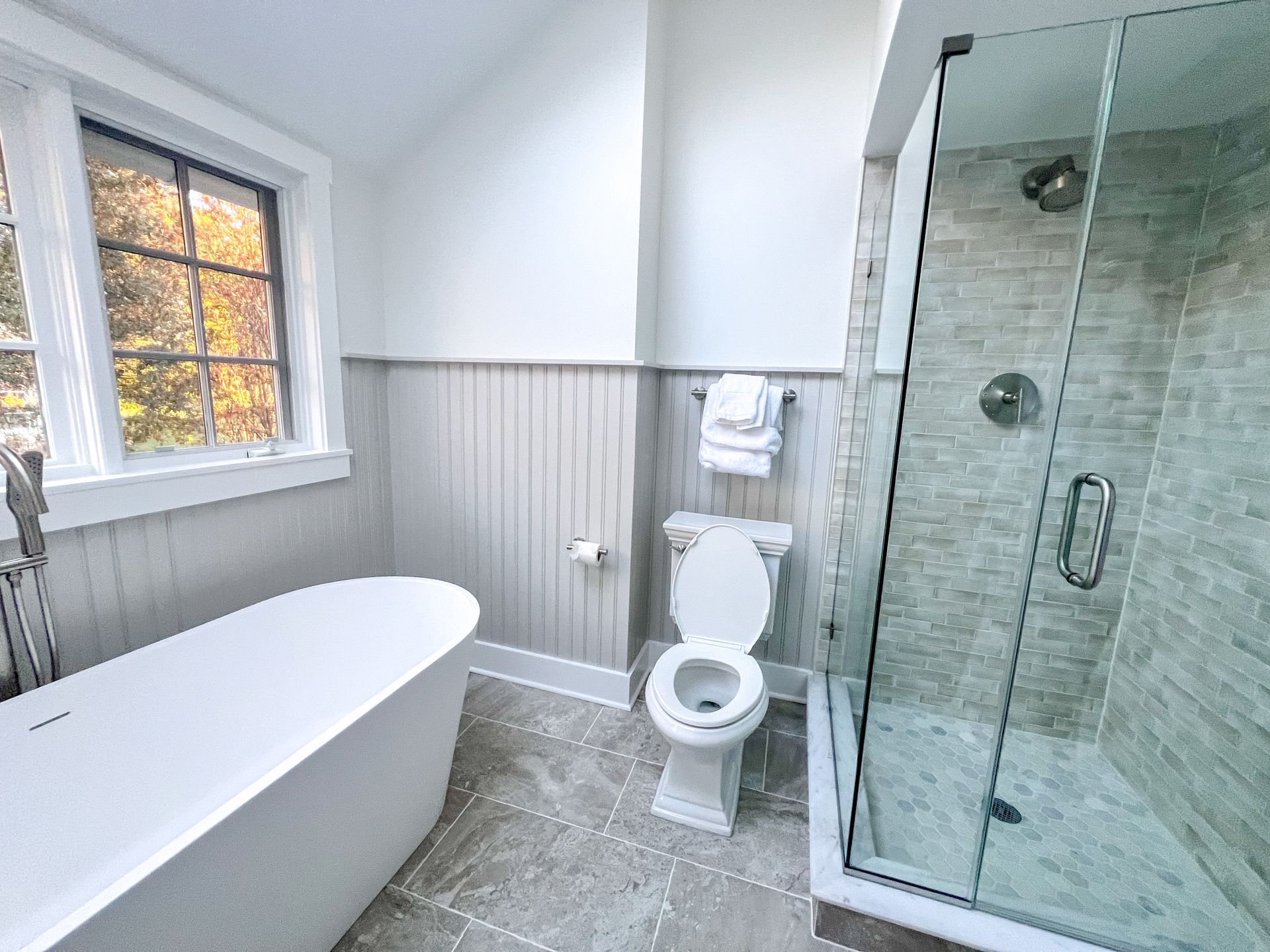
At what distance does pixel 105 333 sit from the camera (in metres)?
1.40

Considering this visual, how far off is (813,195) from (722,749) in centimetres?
201

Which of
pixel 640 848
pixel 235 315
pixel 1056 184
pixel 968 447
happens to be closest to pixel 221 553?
pixel 235 315

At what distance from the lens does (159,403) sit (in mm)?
1598

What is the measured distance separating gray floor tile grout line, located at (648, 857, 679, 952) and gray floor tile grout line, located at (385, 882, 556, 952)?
247 millimetres

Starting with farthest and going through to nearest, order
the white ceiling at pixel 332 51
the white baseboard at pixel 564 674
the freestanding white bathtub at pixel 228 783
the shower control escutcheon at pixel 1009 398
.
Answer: the white baseboard at pixel 564 674 → the shower control escutcheon at pixel 1009 398 → the white ceiling at pixel 332 51 → the freestanding white bathtub at pixel 228 783

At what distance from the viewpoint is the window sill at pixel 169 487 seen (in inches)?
50.6

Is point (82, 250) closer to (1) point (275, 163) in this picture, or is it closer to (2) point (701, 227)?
(1) point (275, 163)

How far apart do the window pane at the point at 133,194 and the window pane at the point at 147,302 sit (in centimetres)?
6

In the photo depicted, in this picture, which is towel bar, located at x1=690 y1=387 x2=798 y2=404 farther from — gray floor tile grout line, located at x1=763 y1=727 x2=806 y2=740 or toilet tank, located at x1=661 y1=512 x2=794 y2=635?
gray floor tile grout line, located at x1=763 y1=727 x2=806 y2=740

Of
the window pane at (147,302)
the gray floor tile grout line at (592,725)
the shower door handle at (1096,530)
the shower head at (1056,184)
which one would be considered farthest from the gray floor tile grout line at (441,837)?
the shower head at (1056,184)

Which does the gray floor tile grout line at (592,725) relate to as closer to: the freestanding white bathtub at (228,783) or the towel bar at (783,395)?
the freestanding white bathtub at (228,783)

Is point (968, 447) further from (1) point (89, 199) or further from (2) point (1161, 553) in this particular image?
(1) point (89, 199)

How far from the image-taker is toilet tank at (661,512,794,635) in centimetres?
192

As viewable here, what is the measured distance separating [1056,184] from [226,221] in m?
2.77
